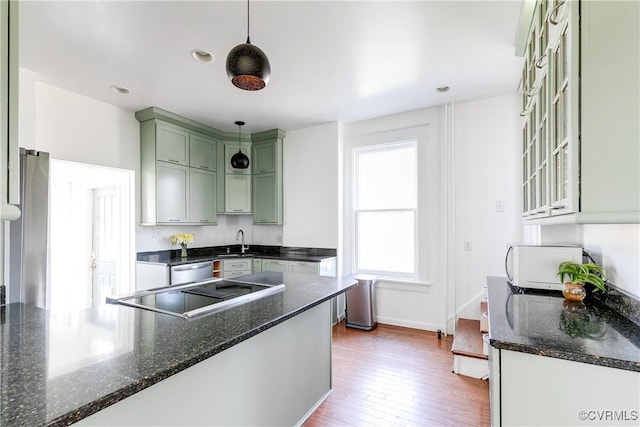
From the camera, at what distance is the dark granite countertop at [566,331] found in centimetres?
110

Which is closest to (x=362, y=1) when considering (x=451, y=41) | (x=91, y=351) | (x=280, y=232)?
(x=451, y=41)

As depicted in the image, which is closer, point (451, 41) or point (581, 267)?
point (581, 267)

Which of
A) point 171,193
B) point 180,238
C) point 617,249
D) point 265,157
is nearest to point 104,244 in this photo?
point 180,238

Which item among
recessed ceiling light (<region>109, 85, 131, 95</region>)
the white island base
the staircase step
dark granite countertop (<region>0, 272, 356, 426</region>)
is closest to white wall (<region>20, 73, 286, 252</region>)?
recessed ceiling light (<region>109, 85, 131, 95</region>)

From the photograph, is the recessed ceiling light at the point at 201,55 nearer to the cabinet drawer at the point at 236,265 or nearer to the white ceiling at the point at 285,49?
the white ceiling at the point at 285,49

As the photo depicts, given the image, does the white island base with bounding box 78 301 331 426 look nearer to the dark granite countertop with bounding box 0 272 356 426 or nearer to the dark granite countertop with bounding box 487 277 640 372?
the dark granite countertop with bounding box 0 272 356 426

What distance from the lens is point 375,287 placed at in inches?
164

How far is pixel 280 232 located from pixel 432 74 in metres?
3.02

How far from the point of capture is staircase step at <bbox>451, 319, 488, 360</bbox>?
2.69 meters

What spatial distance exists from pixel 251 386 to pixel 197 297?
1.83 feet

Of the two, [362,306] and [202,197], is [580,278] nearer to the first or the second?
[362,306]

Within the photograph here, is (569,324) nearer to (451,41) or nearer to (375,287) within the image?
(451,41)

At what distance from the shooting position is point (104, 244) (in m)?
4.17

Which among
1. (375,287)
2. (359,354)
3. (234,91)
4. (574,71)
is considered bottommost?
(359,354)
